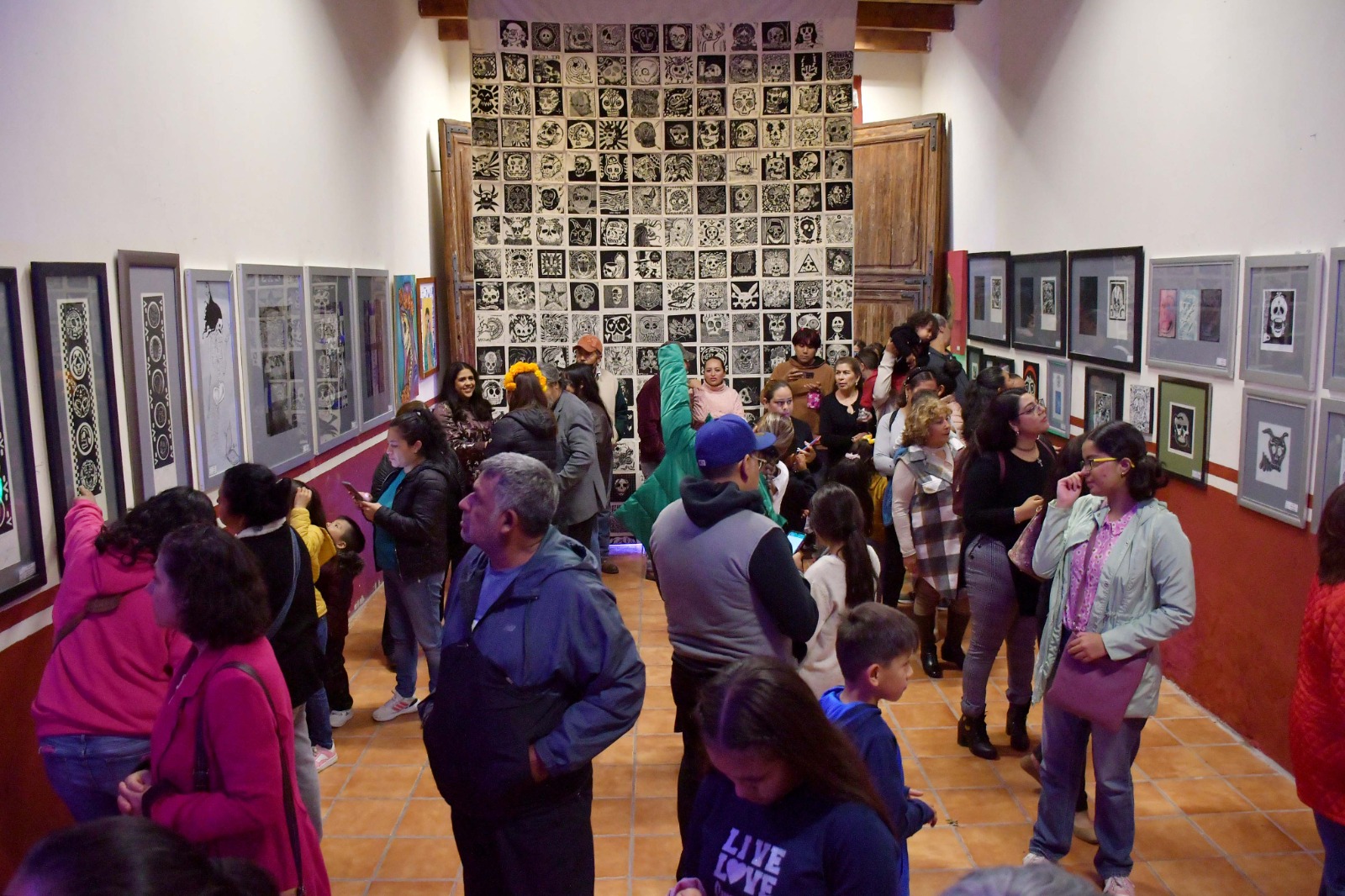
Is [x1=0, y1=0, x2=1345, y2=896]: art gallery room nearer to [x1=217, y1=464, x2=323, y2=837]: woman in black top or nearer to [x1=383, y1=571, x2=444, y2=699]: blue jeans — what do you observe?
[x1=383, y1=571, x2=444, y2=699]: blue jeans

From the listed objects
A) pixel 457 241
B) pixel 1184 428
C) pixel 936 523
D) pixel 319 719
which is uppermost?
pixel 457 241

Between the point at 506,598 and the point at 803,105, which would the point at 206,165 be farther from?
the point at 803,105

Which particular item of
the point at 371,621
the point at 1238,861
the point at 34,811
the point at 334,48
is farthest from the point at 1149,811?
the point at 334,48

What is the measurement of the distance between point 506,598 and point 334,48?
6082 mm

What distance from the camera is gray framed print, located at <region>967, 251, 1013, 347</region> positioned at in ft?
30.4

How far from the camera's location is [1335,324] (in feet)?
15.8

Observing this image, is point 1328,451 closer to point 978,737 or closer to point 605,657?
point 978,737

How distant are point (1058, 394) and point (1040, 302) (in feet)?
2.72

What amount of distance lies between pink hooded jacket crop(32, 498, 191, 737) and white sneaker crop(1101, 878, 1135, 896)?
3.40 meters

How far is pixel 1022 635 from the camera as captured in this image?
5422 mm

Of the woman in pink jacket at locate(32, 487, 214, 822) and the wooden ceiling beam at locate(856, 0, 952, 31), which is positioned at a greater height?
the wooden ceiling beam at locate(856, 0, 952, 31)

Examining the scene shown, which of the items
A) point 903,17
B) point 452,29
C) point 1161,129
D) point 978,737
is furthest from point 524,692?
point 452,29

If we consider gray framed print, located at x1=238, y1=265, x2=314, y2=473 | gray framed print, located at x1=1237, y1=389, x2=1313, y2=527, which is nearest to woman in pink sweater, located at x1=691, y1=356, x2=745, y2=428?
gray framed print, located at x1=238, y1=265, x2=314, y2=473

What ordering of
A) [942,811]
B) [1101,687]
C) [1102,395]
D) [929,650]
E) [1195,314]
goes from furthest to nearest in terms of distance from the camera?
[1102,395] < [929,650] < [1195,314] < [942,811] < [1101,687]
